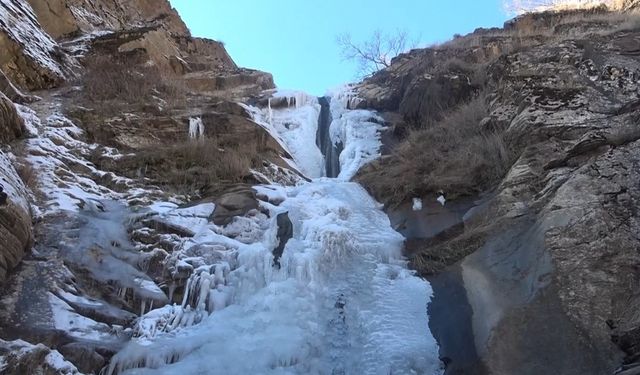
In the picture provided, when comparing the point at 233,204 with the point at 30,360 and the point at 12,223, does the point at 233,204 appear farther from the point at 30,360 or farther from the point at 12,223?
the point at 30,360

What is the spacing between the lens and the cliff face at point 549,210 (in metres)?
5.64

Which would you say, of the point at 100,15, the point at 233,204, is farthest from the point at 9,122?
the point at 100,15

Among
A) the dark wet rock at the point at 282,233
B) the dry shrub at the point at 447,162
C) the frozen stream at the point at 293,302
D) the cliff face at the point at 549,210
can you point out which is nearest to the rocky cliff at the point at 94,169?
the frozen stream at the point at 293,302

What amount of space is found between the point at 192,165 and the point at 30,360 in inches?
233

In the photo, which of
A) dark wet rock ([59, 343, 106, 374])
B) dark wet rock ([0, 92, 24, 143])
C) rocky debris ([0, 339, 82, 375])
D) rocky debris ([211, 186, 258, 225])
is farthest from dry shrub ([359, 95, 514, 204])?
dark wet rock ([0, 92, 24, 143])

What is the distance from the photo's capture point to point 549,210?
6.89 m

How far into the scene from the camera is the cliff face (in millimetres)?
5637

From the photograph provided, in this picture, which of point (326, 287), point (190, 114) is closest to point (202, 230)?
point (326, 287)

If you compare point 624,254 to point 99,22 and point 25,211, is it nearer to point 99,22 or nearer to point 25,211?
point 25,211

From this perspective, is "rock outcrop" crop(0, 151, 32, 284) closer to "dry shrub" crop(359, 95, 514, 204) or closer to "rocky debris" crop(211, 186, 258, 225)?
"rocky debris" crop(211, 186, 258, 225)

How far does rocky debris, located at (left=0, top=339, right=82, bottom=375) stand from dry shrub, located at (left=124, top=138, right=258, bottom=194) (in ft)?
15.1

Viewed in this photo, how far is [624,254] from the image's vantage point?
5.95 m

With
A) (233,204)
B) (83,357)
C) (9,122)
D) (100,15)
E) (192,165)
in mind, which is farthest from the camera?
(100,15)

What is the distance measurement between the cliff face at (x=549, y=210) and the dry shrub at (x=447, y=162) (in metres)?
0.04
